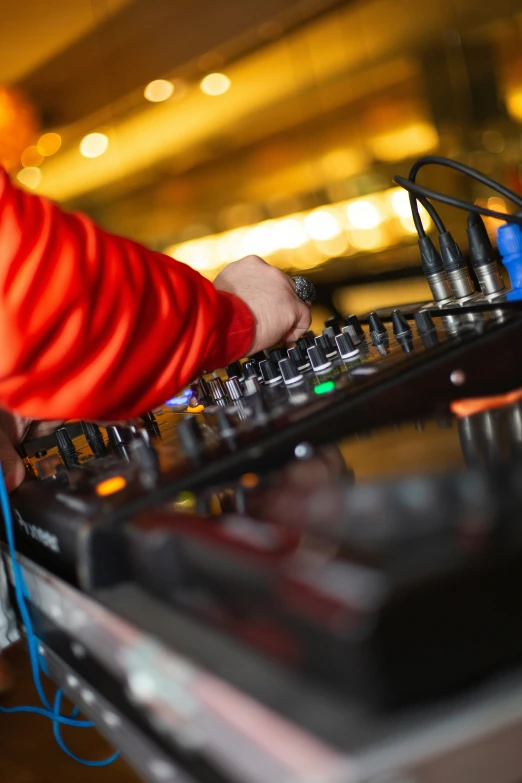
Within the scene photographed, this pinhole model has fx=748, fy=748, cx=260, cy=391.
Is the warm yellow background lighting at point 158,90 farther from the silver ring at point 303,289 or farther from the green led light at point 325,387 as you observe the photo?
the green led light at point 325,387

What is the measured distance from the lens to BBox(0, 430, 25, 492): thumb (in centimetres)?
72

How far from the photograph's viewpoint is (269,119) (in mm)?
3869

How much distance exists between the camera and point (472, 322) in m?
0.69

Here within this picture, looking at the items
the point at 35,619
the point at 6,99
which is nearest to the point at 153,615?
the point at 35,619

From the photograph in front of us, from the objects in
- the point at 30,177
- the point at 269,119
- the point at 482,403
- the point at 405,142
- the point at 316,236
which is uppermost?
the point at 30,177

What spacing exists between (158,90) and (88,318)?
142 inches

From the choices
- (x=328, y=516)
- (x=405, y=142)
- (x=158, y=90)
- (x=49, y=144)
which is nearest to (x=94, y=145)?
(x=49, y=144)

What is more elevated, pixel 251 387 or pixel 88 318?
pixel 88 318

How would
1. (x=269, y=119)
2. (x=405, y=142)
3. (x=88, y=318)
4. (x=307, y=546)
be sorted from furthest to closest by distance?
1. (x=269, y=119)
2. (x=405, y=142)
3. (x=88, y=318)
4. (x=307, y=546)

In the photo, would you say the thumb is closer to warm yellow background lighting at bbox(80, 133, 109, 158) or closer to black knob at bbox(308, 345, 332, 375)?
black knob at bbox(308, 345, 332, 375)

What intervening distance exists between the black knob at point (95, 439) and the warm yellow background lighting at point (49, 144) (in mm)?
3869

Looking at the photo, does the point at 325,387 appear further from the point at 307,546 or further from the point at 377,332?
the point at 307,546

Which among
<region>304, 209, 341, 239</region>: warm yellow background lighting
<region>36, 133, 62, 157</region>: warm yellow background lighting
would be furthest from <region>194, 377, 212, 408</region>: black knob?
<region>36, 133, 62, 157</region>: warm yellow background lighting

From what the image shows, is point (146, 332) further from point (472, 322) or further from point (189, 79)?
point (189, 79)
